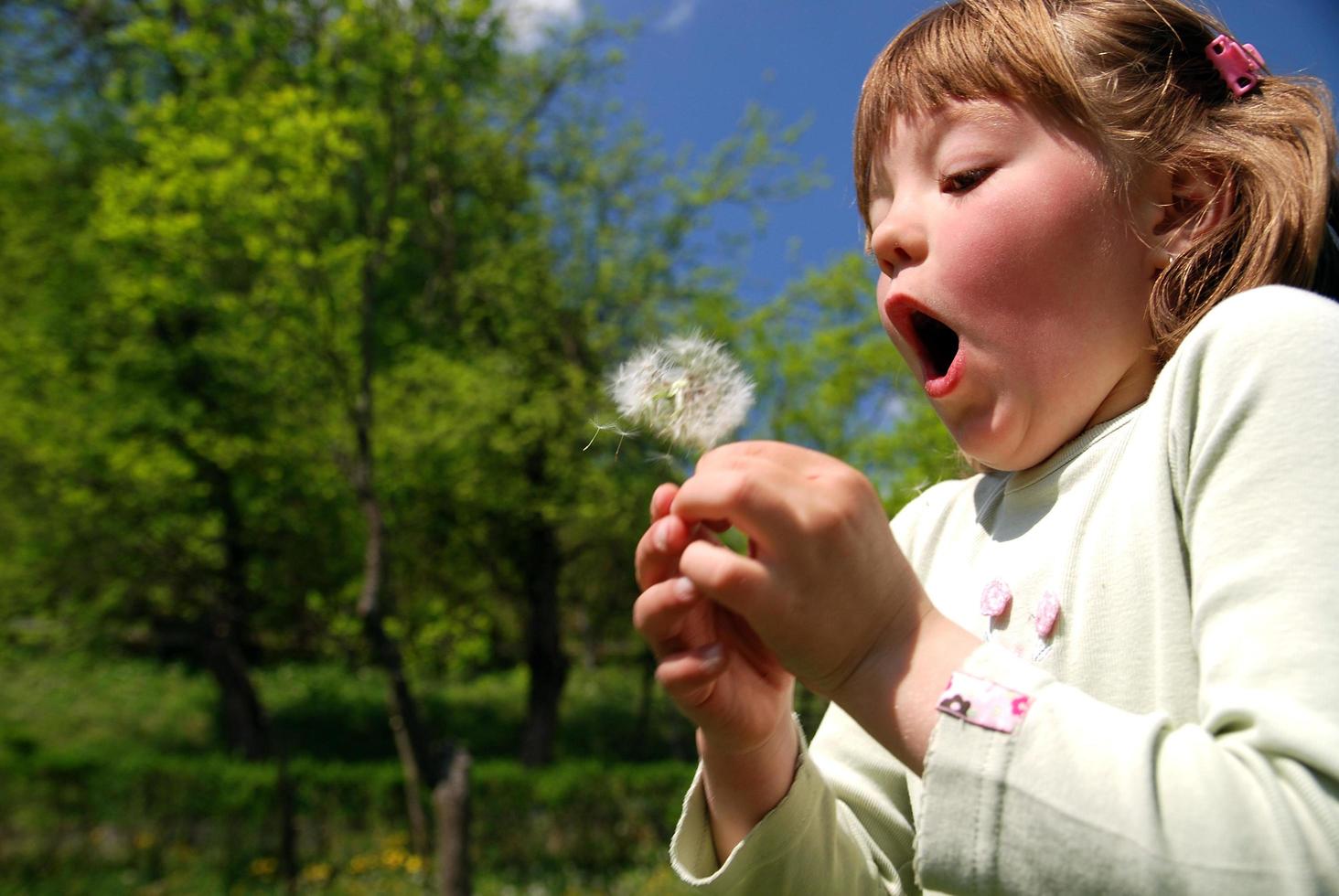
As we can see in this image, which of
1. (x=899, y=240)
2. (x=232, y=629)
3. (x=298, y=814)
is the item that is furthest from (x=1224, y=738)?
(x=232, y=629)

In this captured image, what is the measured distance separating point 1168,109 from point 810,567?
72 centimetres

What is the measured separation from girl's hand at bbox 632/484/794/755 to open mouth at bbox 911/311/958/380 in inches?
13.7

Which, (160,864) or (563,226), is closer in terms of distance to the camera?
(160,864)

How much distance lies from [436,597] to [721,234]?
310 inches

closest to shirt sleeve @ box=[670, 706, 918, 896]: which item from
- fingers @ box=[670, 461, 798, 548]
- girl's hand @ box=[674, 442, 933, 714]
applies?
girl's hand @ box=[674, 442, 933, 714]

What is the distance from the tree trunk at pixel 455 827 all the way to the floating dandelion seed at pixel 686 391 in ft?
24.6

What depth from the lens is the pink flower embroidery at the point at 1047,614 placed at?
40.1 inches

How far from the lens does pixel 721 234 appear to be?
1773 cm

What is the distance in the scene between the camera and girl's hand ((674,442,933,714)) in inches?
31.1

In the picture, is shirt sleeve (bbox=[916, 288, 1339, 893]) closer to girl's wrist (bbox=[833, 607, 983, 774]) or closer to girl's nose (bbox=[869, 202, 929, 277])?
girl's wrist (bbox=[833, 607, 983, 774])

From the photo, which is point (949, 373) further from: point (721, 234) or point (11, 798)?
point (721, 234)

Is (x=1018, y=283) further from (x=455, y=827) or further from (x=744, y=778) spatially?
(x=455, y=827)

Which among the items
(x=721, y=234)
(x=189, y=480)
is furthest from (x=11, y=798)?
(x=721, y=234)

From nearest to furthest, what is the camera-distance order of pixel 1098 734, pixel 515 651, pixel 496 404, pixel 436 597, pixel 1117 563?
pixel 1098 734 → pixel 1117 563 → pixel 496 404 → pixel 436 597 → pixel 515 651
